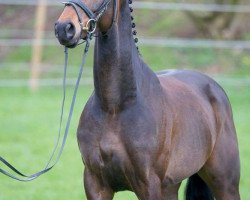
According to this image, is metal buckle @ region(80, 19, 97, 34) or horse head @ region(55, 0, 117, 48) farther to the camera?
metal buckle @ region(80, 19, 97, 34)

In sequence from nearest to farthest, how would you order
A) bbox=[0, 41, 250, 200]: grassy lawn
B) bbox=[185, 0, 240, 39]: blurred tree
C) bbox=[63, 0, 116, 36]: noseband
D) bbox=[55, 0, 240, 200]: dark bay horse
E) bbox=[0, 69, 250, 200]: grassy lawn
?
1. bbox=[63, 0, 116, 36]: noseband
2. bbox=[55, 0, 240, 200]: dark bay horse
3. bbox=[0, 69, 250, 200]: grassy lawn
4. bbox=[0, 41, 250, 200]: grassy lawn
5. bbox=[185, 0, 240, 39]: blurred tree

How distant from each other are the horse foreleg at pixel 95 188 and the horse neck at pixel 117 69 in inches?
16.1

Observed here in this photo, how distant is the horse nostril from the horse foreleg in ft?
3.15

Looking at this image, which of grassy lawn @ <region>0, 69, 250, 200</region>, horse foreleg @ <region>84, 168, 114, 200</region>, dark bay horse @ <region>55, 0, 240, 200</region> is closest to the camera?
dark bay horse @ <region>55, 0, 240, 200</region>

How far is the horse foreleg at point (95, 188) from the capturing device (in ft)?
14.2

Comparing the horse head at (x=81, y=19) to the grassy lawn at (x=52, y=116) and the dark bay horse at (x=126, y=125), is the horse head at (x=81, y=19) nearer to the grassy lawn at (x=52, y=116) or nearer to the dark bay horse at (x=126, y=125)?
the dark bay horse at (x=126, y=125)

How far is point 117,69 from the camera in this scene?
4.27 m

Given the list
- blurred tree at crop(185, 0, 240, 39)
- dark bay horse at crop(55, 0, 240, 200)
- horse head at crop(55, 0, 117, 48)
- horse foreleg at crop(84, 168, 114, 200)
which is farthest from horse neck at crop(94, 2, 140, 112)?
blurred tree at crop(185, 0, 240, 39)

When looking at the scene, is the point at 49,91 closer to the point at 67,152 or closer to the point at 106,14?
the point at 67,152

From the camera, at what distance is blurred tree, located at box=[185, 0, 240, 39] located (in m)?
17.3

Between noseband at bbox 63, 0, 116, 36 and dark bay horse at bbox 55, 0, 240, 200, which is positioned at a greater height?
noseband at bbox 63, 0, 116, 36

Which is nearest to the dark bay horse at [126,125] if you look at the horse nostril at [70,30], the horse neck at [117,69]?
the horse neck at [117,69]

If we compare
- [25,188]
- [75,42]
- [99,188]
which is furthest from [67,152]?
[75,42]

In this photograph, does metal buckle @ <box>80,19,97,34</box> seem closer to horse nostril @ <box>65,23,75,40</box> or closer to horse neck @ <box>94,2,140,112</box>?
horse nostril @ <box>65,23,75,40</box>
